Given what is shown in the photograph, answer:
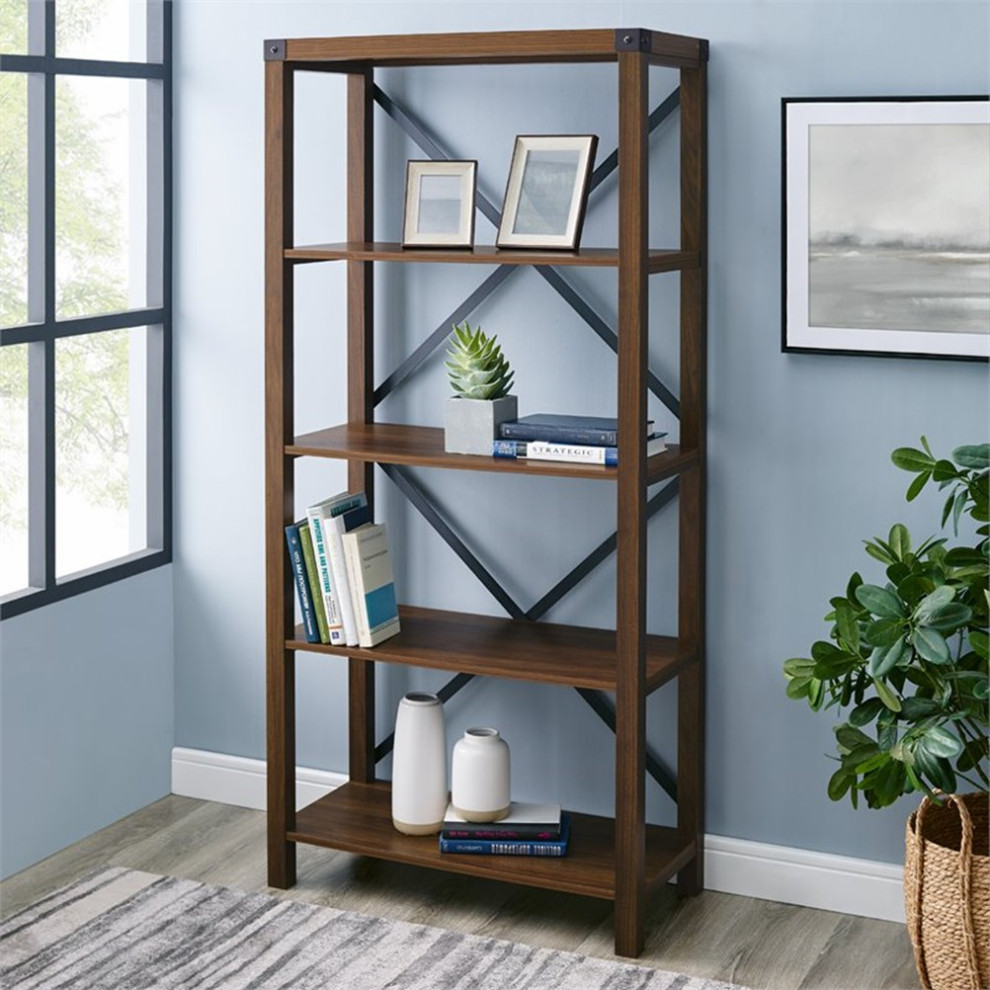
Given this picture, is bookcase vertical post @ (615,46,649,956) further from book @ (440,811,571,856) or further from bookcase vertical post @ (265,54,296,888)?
bookcase vertical post @ (265,54,296,888)

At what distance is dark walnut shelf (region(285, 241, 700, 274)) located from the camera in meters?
2.85

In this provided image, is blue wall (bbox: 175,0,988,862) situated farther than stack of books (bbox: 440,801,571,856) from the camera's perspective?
No

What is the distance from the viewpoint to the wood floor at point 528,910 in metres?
2.97

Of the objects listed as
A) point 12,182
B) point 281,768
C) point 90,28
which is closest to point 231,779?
point 281,768

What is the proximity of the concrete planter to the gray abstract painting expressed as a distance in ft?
2.09

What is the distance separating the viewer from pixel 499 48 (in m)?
2.86

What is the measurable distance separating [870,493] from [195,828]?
1.72 m

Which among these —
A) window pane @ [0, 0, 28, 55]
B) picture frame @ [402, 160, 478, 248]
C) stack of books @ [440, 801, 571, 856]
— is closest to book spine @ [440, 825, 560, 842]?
stack of books @ [440, 801, 571, 856]

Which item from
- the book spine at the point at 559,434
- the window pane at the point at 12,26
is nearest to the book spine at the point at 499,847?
the book spine at the point at 559,434

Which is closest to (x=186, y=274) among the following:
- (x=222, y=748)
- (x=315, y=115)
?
(x=315, y=115)

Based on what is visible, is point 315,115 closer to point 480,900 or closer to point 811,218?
point 811,218

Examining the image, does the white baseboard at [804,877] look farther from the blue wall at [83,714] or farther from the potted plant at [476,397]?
the blue wall at [83,714]

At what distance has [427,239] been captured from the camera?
3104 millimetres

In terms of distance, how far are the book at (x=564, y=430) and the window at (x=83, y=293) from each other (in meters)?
1.02
